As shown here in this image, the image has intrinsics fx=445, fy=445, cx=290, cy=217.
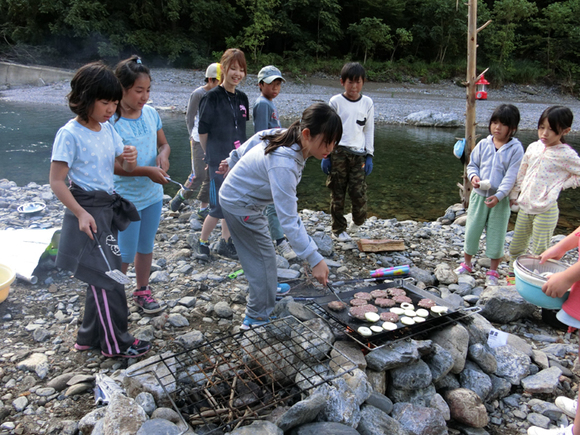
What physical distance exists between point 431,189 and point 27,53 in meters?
26.4

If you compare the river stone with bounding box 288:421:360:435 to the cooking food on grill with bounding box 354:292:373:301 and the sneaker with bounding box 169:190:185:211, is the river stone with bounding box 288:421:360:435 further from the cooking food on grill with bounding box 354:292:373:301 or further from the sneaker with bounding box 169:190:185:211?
the sneaker with bounding box 169:190:185:211

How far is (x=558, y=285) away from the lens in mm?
2428

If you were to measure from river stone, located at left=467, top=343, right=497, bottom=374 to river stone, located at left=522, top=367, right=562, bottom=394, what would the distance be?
247 mm

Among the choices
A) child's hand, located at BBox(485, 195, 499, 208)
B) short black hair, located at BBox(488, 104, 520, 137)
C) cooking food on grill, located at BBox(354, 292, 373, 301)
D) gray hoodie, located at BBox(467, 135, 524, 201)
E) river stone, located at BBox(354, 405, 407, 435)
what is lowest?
river stone, located at BBox(354, 405, 407, 435)

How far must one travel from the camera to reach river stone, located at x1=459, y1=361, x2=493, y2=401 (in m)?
3.17

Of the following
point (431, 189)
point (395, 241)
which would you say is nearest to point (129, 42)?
point (431, 189)

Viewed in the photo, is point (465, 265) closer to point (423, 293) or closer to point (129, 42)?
point (423, 293)

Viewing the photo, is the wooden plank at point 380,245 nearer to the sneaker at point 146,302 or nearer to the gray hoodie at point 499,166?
the gray hoodie at point 499,166

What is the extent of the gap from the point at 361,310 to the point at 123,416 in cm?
173

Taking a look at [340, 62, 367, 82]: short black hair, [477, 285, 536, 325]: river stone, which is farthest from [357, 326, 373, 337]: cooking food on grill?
[340, 62, 367, 82]: short black hair

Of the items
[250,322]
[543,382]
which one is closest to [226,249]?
[250,322]

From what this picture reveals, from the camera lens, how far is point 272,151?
9.06 feet

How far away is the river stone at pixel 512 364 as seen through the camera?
3.34m

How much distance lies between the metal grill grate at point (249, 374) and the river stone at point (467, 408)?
0.87m
